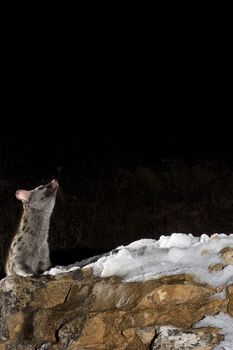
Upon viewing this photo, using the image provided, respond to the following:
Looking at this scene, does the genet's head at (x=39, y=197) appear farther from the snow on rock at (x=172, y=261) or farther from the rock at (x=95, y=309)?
the rock at (x=95, y=309)

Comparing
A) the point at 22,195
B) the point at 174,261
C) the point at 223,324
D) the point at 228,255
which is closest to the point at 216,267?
the point at 228,255

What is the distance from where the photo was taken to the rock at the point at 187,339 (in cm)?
344

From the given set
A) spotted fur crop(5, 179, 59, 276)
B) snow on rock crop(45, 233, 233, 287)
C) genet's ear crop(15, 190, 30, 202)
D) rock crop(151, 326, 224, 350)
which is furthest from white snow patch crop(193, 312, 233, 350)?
genet's ear crop(15, 190, 30, 202)

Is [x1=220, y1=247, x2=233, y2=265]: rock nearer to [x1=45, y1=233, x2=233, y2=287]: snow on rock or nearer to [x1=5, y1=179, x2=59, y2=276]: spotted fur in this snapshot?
[x1=45, y1=233, x2=233, y2=287]: snow on rock

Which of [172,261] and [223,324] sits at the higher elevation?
[172,261]

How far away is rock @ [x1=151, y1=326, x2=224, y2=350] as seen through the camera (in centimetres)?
344

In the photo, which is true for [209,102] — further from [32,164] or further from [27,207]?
[27,207]

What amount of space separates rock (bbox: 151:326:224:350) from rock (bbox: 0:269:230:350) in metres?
0.02

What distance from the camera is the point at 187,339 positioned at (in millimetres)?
3531

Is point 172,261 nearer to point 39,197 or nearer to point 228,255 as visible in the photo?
point 228,255

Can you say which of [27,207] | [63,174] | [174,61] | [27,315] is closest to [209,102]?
[174,61]

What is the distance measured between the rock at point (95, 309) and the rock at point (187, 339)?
0.05 ft

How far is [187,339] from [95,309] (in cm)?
91

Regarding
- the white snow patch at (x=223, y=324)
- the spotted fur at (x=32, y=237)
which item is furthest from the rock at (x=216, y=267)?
the spotted fur at (x=32, y=237)
